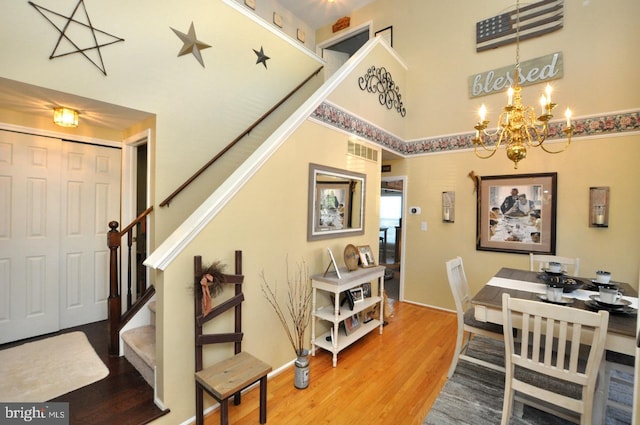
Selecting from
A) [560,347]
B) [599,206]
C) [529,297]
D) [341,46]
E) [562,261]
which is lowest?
[560,347]

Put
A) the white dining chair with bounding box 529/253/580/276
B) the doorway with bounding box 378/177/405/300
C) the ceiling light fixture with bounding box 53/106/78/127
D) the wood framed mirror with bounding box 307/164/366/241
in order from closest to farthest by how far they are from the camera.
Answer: the ceiling light fixture with bounding box 53/106/78/127, the wood framed mirror with bounding box 307/164/366/241, the white dining chair with bounding box 529/253/580/276, the doorway with bounding box 378/177/405/300

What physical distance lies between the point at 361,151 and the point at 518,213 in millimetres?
2367

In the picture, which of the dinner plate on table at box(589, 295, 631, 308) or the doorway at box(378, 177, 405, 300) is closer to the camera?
the dinner plate on table at box(589, 295, 631, 308)

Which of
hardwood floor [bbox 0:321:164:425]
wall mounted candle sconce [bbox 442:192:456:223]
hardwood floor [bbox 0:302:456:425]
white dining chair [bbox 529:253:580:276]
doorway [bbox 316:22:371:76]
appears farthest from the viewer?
doorway [bbox 316:22:371:76]

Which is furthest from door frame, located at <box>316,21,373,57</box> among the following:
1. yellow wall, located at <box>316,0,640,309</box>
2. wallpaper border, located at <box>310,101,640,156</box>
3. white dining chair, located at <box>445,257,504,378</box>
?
white dining chair, located at <box>445,257,504,378</box>

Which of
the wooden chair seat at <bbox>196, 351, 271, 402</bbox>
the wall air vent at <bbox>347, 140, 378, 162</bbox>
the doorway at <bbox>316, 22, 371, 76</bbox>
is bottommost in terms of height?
the wooden chair seat at <bbox>196, 351, 271, 402</bbox>

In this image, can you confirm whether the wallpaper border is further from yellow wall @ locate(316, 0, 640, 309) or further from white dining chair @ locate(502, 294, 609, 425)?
white dining chair @ locate(502, 294, 609, 425)

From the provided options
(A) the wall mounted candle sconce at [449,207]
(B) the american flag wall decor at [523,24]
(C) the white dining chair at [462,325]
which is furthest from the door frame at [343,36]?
(C) the white dining chair at [462,325]

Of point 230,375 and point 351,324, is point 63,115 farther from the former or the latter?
point 351,324

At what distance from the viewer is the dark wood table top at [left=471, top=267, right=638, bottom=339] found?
169 centimetres

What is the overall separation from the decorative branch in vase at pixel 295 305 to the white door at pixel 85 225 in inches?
96.0

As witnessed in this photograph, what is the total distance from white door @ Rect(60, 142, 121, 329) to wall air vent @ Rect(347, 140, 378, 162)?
9.62 ft

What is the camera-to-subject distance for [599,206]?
329 cm

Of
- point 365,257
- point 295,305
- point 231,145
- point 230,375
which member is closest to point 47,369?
point 230,375
